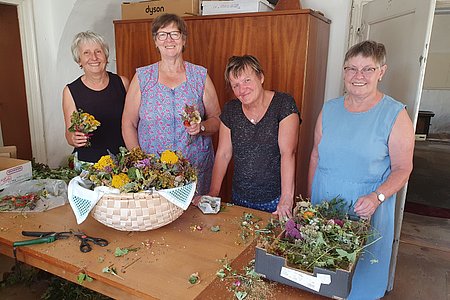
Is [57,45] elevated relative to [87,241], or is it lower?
elevated

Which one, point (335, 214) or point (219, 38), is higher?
point (219, 38)

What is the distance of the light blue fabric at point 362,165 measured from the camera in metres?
1.41

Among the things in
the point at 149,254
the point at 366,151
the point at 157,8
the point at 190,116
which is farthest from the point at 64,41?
the point at 366,151

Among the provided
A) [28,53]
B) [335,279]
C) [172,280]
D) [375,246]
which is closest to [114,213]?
[172,280]

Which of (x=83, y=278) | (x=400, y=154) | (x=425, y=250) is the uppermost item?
(x=400, y=154)

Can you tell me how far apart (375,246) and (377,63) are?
78 cm

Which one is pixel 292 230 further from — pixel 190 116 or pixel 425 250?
pixel 425 250

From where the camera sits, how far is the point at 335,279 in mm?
873

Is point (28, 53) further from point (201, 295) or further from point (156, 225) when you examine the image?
point (201, 295)

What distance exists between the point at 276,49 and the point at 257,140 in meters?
1.07

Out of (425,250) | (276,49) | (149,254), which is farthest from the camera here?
(425,250)

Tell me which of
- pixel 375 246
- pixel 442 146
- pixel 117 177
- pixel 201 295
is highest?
pixel 117 177

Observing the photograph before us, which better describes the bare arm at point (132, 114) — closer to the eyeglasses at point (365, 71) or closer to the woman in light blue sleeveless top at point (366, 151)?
the woman in light blue sleeveless top at point (366, 151)

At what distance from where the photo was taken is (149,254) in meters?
1.15
